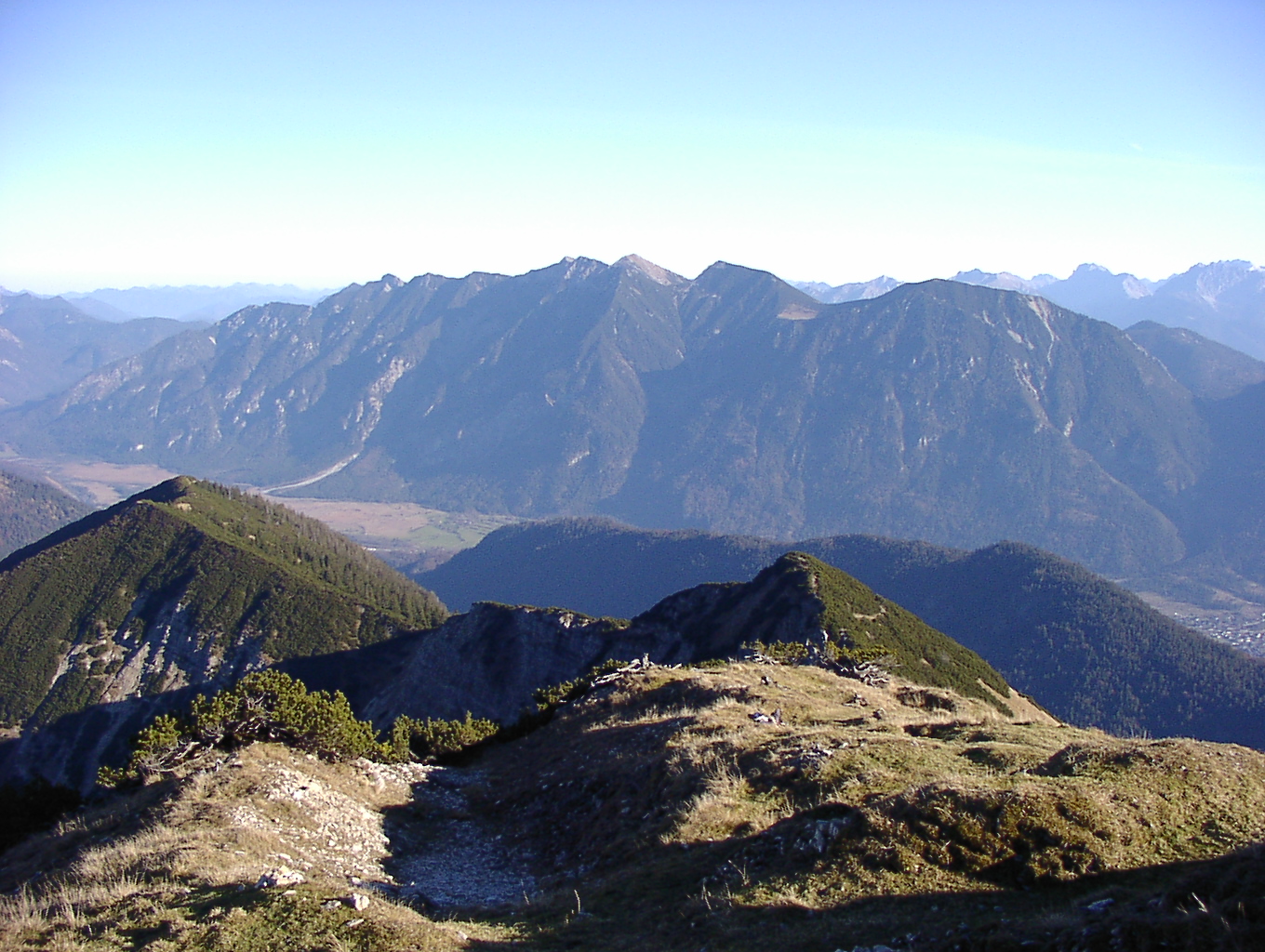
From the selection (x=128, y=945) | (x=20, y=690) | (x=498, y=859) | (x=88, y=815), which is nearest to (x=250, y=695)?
(x=88, y=815)

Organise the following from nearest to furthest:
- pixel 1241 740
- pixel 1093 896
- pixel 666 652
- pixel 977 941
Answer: pixel 977 941, pixel 1093 896, pixel 666 652, pixel 1241 740

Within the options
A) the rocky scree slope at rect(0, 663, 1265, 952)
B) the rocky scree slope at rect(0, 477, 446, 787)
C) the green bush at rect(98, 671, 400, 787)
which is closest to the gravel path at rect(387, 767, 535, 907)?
the rocky scree slope at rect(0, 663, 1265, 952)

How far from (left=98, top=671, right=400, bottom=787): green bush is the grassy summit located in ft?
385

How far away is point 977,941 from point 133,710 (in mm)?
151973

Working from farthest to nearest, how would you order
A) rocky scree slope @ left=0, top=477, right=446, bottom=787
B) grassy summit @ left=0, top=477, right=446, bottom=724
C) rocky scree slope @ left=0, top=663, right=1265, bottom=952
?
grassy summit @ left=0, top=477, right=446, bottom=724 < rocky scree slope @ left=0, top=477, right=446, bottom=787 < rocky scree slope @ left=0, top=663, right=1265, bottom=952

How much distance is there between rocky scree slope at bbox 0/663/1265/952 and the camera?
54.0ft

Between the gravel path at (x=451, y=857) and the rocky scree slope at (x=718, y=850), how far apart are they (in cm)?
16

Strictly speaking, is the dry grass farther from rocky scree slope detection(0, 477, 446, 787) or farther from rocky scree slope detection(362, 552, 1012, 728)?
rocky scree slope detection(0, 477, 446, 787)

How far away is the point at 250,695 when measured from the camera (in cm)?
Answer: 3738

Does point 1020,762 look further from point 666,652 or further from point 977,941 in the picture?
point 666,652

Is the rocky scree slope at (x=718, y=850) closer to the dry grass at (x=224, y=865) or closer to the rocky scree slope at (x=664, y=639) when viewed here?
the dry grass at (x=224, y=865)

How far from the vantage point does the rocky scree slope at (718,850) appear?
16.5 m

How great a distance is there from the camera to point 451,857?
28.7 metres

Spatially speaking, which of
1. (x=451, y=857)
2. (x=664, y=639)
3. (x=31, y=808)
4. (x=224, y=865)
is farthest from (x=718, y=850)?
(x=664, y=639)
